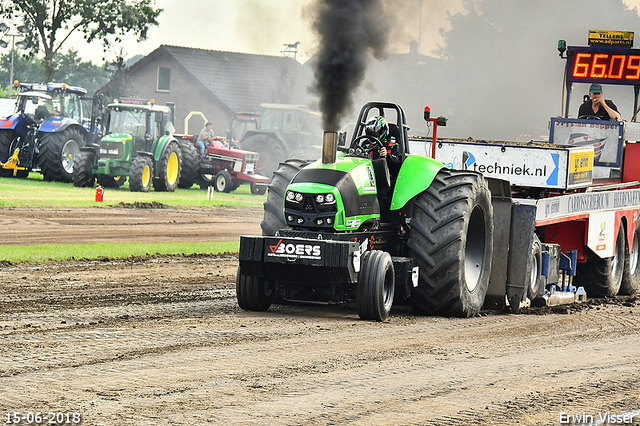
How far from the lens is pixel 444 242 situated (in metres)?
8.58

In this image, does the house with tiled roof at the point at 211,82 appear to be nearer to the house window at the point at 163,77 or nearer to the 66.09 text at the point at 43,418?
the house window at the point at 163,77

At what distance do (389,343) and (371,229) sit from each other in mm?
1682

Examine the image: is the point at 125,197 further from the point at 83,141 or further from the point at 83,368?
the point at 83,368

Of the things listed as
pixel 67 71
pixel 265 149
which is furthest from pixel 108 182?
pixel 67 71

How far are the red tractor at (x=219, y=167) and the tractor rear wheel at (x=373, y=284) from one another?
2051cm

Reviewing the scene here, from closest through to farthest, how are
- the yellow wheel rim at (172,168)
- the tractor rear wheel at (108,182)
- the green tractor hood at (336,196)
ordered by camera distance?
the green tractor hood at (336,196)
the tractor rear wheel at (108,182)
the yellow wheel rim at (172,168)

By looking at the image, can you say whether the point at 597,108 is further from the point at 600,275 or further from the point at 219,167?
the point at 219,167

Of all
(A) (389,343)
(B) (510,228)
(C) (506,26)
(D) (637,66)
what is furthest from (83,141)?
(C) (506,26)

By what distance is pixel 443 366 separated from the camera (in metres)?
6.56

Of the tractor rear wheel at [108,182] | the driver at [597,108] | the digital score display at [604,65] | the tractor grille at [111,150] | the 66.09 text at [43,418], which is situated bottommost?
the 66.09 text at [43,418]

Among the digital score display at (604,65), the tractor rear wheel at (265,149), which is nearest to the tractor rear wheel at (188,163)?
the tractor rear wheel at (265,149)

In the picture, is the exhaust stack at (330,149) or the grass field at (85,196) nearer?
the exhaust stack at (330,149)

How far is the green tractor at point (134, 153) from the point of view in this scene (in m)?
25.5

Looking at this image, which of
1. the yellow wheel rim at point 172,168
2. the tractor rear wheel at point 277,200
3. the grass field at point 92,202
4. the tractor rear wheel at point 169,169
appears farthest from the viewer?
the yellow wheel rim at point 172,168
